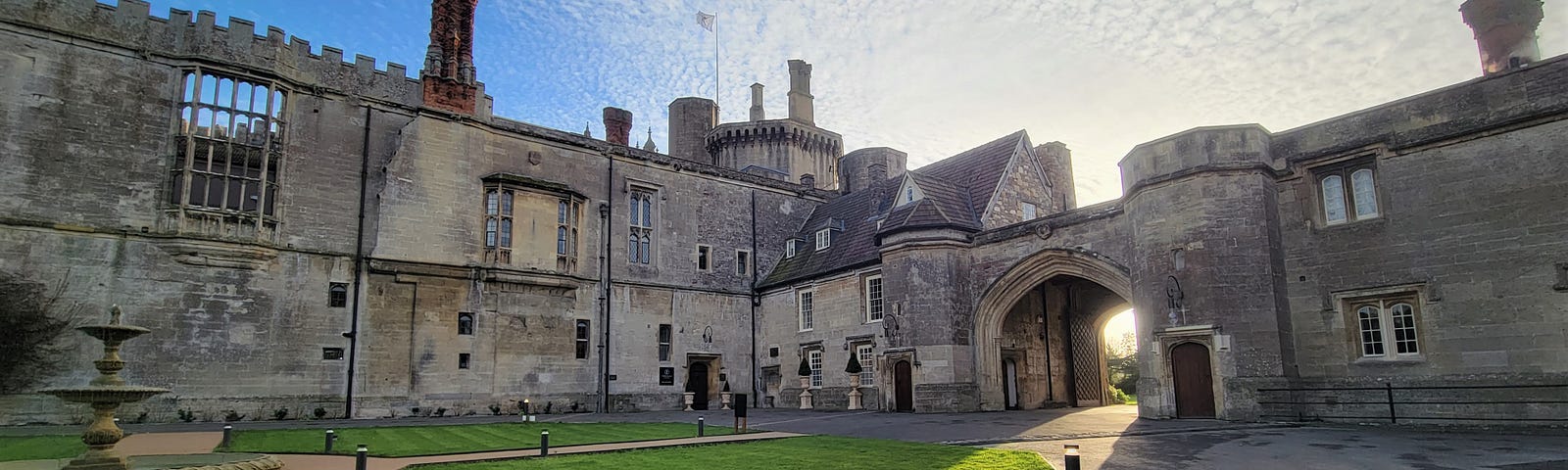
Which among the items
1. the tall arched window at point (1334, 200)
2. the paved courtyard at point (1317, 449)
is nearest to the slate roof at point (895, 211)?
the tall arched window at point (1334, 200)

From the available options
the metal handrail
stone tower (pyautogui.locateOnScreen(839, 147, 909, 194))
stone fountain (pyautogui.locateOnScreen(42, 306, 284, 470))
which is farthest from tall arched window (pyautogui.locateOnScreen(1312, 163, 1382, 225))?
stone fountain (pyautogui.locateOnScreen(42, 306, 284, 470))

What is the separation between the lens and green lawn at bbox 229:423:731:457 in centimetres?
1477

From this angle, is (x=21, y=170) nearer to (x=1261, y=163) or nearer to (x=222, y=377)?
(x=222, y=377)

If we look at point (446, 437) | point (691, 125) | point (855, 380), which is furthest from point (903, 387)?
point (691, 125)

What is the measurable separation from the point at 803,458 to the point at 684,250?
73.2 feet

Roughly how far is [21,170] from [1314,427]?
101 ft

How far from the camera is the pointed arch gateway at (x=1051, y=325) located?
24344 millimetres

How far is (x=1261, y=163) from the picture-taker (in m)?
19.8

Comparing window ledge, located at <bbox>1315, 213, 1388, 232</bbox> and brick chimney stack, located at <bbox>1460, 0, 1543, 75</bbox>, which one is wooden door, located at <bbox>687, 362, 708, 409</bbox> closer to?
window ledge, located at <bbox>1315, 213, 1388, 232</bbox>

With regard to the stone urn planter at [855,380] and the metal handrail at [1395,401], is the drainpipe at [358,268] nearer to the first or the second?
the stone urn planter at [855,380]

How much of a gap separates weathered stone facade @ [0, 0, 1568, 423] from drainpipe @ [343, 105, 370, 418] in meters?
0.07

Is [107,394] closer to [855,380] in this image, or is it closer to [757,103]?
[855,380]

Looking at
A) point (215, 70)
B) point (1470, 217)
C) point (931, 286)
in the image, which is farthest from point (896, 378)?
point (215, 70)

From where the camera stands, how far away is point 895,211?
29.0 metres
